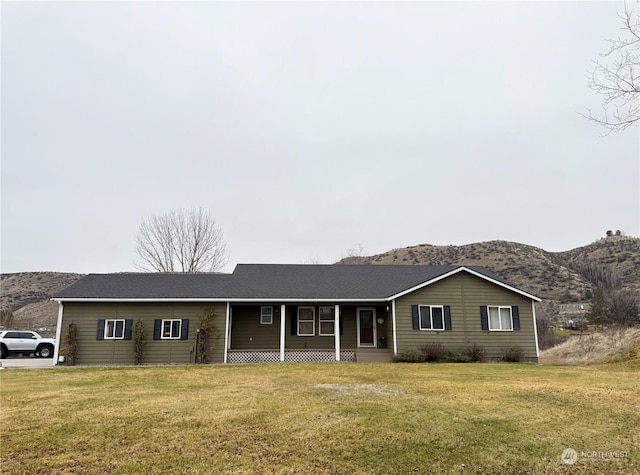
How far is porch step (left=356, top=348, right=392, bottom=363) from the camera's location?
64.3ft

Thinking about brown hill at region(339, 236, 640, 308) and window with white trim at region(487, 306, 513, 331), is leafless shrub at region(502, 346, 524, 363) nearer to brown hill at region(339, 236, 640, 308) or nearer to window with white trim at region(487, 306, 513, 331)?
window with white trim at region(487, 306, 513, 331)

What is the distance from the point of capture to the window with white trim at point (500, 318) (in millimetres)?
20109

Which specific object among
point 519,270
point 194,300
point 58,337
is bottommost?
point 58,337

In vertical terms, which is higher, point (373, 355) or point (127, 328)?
point (127, 328)

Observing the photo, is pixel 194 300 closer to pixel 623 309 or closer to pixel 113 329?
pixel 113 329

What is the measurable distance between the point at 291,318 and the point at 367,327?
3987 mm

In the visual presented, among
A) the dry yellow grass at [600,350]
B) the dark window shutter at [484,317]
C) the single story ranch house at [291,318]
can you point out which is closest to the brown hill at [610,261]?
the dry yellow grass at [600,350]

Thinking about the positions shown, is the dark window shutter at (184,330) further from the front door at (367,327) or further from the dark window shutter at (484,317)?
the dark window shutter at (484,317)

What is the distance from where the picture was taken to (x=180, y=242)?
3772 centimetres

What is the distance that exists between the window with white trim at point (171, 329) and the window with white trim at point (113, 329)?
1905mm

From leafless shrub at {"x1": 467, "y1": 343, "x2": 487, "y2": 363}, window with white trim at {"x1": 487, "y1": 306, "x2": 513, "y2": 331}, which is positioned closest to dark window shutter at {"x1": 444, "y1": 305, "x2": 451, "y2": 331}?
leafless shrub at {"x1": 467, "y1": 343, "x2": 487, "y2": 363}

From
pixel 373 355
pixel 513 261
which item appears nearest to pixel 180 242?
pixel 373 355

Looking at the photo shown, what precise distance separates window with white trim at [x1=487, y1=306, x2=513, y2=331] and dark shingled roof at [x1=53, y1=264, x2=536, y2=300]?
1.52 m

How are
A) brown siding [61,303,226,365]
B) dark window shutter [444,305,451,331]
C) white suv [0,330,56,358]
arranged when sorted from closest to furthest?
brown siding [61,303,226,365], dark window shutter [444,305,451,331], white suv [0,330,56,358]
